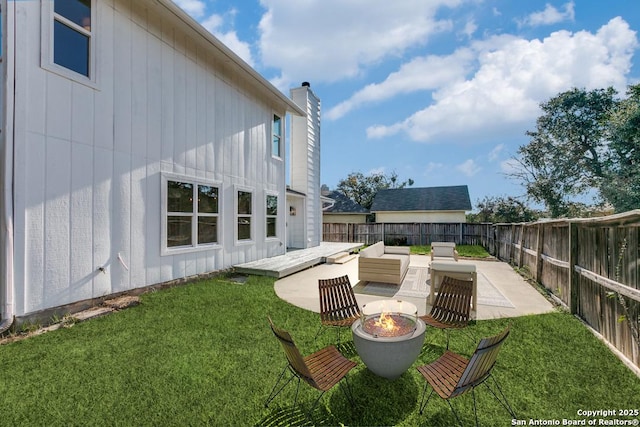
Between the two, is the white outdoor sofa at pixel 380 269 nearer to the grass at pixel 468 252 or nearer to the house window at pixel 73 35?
the house window at pixel 73 35

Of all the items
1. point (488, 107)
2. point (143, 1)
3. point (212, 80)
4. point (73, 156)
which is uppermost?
point (488, 107)

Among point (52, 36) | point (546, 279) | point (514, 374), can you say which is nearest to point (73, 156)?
point (52, 36)

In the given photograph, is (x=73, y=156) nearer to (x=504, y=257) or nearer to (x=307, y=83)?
(x=307, y=83)

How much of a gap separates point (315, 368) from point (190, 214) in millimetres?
5744

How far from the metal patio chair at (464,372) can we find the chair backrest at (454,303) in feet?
3.75

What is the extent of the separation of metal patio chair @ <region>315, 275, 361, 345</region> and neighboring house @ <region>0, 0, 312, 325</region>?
417 cm

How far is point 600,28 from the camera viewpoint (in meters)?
13.4

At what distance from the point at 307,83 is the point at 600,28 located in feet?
45.2

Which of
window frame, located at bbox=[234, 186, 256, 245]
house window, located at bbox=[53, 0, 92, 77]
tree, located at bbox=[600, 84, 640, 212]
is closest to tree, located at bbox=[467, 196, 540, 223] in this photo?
tree, located at bbox=[600, 84, 640, 212]

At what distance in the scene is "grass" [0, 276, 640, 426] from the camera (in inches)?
101

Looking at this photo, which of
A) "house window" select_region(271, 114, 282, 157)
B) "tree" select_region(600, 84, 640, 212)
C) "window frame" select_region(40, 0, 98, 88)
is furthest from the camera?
"tree" select_region(600, 84, 640, 212)

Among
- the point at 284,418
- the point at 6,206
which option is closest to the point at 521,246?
the point at 284,418

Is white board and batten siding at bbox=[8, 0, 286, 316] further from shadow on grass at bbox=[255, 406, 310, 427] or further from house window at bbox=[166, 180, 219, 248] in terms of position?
shadow on grass at bbox=[255, 406, 310, 427]

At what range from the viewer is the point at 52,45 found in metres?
4.71
